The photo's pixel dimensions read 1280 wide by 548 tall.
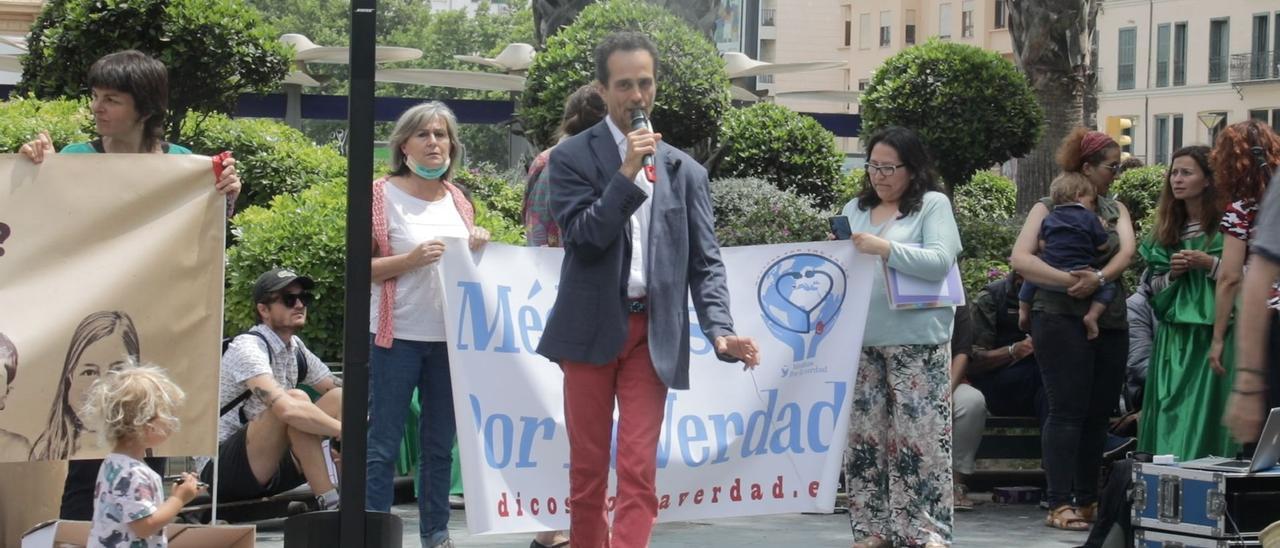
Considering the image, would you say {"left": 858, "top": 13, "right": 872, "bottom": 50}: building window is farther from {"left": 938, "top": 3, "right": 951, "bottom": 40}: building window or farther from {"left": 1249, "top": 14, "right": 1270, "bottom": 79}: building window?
{"left": 1249, "top": 14, "right": 1270, "bottom": 79}: building window

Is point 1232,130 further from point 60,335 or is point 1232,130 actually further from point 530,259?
point 60,335

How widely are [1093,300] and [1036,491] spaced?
1447mm

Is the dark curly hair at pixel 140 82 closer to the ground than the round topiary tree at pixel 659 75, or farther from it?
closer to the ground

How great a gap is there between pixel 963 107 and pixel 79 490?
9023mm

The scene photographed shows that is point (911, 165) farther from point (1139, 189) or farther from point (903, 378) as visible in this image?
point (1139, 189)

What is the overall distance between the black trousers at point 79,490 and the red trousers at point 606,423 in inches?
62.2

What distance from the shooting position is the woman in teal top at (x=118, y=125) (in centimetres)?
623

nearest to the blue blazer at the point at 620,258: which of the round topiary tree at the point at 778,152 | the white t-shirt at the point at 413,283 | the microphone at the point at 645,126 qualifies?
the microphone at the point at 645,126

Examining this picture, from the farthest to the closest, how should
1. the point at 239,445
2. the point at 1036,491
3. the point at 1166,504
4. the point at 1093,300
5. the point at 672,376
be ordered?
the point at 1036,491 → the point at 1093,300 → the point at 239,445 → the point at 1166,504 → the point at 672,376

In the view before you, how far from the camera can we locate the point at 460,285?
269 inches

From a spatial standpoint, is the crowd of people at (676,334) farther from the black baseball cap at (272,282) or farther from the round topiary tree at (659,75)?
the round topiary tree at (659,75)

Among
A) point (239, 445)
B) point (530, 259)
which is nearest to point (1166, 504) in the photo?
point (530, 259)

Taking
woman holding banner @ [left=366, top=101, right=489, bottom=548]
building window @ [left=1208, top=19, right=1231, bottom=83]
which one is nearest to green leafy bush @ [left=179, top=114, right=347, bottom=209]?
woman holding banner @ [left=366, top=101, right=489, bottom=548]

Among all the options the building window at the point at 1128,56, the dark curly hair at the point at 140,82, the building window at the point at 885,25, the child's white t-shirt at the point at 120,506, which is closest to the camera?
the child's white t-shirt at the point at 120,506
